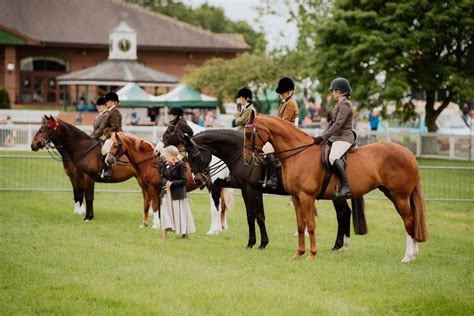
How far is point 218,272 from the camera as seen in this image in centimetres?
1229

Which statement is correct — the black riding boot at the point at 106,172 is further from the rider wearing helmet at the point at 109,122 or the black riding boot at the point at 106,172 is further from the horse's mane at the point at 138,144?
the horse's mane at the point at 138,144

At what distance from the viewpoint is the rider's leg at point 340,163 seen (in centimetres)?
1370

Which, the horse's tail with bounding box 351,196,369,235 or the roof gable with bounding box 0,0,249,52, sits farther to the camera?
the roof gable with bounding box 0,0,249,52

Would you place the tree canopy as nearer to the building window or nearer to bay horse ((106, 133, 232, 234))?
bay horse ((106, 133, 232, 234))

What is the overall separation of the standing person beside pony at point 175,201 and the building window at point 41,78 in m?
49.3

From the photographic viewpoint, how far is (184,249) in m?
14.8

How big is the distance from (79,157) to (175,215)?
4.60 metres

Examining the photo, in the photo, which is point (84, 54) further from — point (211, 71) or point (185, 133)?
point (185, 133)

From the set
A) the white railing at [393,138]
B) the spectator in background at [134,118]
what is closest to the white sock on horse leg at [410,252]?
the white railing at [393,138]

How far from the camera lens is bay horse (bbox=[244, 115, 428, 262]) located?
45.1 ft

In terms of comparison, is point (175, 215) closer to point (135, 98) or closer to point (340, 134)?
point (340, 134)

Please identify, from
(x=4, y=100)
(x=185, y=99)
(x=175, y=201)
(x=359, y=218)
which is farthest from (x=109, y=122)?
(x=4, y=100)

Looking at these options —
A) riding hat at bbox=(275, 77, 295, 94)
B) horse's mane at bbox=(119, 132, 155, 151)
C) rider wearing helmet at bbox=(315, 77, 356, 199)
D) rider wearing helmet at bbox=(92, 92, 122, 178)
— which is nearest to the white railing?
rider wearing helmet at bbox=(92, 92, 122, 178)

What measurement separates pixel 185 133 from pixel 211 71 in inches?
1474
